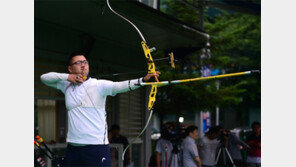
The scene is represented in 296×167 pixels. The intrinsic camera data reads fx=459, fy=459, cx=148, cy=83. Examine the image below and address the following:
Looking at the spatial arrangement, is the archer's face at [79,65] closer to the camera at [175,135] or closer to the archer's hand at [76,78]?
the archer's hand at [76,78]

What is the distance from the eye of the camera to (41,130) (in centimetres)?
844

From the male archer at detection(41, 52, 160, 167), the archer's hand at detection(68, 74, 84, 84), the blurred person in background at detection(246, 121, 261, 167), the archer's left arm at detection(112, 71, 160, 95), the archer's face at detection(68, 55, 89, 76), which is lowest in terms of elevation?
the blurred person in background at detection(246, 121, 261, 167)

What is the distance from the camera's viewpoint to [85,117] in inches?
159

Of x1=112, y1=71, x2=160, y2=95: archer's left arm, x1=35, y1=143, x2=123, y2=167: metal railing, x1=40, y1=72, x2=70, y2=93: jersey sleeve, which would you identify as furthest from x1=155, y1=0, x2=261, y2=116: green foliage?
x1=112, y1=71, x2=160, y2=95: archer's left arm

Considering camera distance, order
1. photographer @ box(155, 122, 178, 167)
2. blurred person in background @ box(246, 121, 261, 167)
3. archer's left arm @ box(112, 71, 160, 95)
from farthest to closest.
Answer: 1. blurred person in background @ box(246, 121, 261, 167)
2. photographer @ box(155, 122, 178, 167)
3. archer's left arm @ box(112, 71, 160, 95)

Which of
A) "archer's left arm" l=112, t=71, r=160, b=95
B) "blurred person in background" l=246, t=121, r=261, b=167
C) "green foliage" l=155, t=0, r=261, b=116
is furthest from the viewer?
"green foliage" l=155, t=0, r=261, b=116

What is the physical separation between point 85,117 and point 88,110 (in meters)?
0.07

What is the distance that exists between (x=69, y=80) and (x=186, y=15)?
35.2 feet

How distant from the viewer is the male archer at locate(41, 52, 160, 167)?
3.99 m

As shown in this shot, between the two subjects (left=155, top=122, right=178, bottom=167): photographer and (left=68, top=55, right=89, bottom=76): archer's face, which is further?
(left=155, top=122, right=178, bottom=167): photographer

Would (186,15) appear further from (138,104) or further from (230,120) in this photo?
(230,120)

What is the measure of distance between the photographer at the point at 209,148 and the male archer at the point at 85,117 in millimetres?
4910

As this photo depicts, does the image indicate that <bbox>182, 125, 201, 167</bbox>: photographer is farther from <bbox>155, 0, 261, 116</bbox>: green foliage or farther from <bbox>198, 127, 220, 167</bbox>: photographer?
<bbox>155, 0, 261, 116</bbox>: green foliage

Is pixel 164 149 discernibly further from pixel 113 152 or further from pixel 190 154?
pixel 113 152
